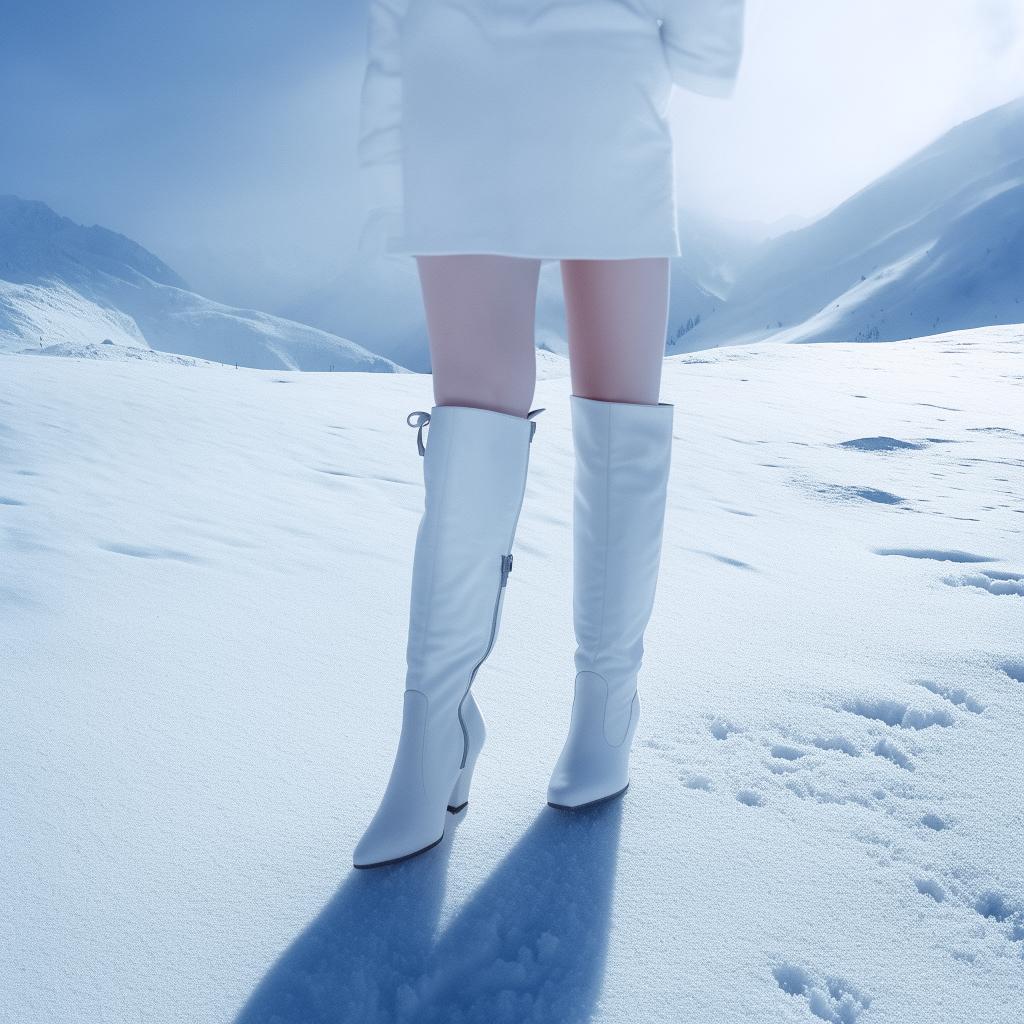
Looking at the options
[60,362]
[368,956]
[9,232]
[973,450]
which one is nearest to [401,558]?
[368,956]

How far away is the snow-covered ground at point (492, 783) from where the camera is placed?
0.64 metres

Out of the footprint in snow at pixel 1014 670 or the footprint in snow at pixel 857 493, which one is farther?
the footprint in snow at pixel 857 493

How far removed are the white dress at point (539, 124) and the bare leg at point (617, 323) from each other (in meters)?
0.06

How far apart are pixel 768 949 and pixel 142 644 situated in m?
0.98

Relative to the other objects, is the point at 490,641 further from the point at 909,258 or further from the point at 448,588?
the point at 909,258

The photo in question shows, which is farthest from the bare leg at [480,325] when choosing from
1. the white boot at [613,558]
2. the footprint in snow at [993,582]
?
the footprint in snow at [993,582]

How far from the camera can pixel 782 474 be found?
10.1 ft

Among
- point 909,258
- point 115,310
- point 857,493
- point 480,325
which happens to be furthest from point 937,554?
point 115,310

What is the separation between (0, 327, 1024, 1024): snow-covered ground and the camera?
64cm

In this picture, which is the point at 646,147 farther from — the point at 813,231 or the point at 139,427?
the point at 813,231

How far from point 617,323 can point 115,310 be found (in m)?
162

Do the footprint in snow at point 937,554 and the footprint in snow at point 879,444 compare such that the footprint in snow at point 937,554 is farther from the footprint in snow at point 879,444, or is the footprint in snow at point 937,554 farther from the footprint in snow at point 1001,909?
the footprint in snow at point 879,444

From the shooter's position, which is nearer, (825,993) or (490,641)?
(825,993)

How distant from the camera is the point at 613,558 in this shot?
930 mm
